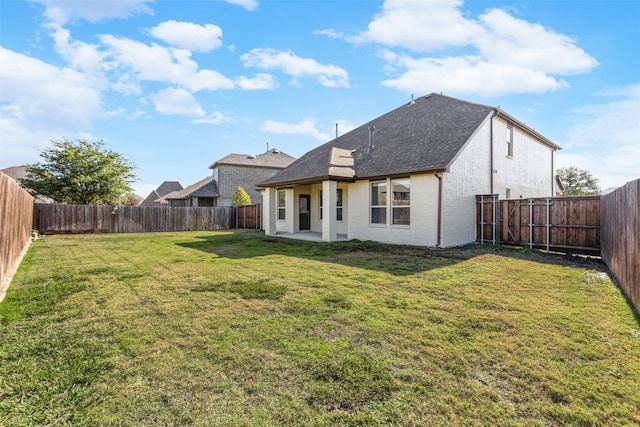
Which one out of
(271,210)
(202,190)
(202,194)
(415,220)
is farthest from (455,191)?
(202,190)

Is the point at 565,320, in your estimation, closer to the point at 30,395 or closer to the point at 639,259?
the point at 639,259

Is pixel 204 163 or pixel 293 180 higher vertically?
pixel 204 163

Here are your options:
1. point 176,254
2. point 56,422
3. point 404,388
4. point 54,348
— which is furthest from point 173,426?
point 176,254

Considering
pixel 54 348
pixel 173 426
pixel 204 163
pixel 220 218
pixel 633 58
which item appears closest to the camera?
pixel 173 426

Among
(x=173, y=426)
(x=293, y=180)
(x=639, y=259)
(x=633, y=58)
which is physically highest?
(x=633, y=58)

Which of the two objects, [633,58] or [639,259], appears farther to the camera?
[633,58]

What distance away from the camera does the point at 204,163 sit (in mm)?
35031

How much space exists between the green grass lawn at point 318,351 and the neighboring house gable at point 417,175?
205 inches

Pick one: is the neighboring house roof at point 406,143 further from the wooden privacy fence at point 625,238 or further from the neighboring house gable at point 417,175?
the wooden privacy fence at point 625,238

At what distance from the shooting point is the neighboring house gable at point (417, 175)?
11.3 metres

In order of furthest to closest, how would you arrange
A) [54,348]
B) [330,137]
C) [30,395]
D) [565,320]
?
1. [330,137]
2. [565,320]
3. [54,348]
4. [30,395]

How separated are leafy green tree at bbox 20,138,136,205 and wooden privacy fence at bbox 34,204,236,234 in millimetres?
7250

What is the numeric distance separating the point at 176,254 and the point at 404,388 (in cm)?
917

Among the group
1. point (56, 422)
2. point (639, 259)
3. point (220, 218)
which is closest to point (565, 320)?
point (639, 259)
